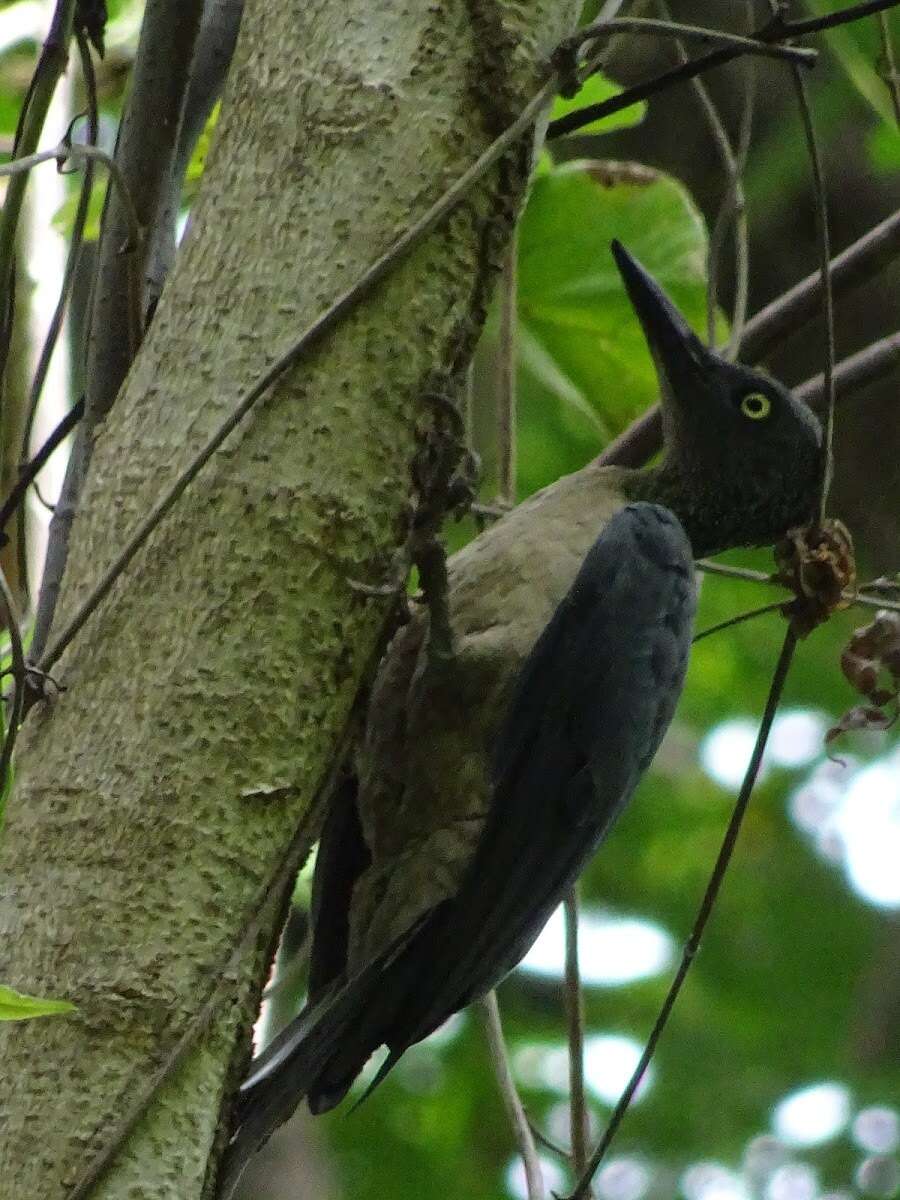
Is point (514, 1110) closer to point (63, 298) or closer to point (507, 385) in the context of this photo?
point (507, 385)

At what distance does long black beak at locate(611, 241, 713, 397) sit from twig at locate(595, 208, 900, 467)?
0.08 metres

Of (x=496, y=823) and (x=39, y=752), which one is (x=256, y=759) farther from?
→ (x=496, y=823)

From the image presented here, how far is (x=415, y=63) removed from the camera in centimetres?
189

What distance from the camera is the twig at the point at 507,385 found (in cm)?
275

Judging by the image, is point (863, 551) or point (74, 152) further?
point (863, 551)

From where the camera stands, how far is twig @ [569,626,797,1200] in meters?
2.03

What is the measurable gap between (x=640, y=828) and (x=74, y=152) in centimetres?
447

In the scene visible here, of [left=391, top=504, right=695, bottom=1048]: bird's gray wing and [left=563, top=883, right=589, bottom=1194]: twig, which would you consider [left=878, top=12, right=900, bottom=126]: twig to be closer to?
[left=391, top=504, right=695, bottom=1048]: bird's gray wing

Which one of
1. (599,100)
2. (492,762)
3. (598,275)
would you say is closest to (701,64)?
(599,100)

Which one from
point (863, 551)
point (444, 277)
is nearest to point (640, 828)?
point (863, 551)

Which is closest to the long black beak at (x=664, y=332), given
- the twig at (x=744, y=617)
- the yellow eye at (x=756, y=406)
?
the yellow eye at (x=756, y=406)

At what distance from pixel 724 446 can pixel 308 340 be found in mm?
1544

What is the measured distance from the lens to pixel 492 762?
8.73 ft

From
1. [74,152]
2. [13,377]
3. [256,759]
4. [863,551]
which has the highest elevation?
[863,551]
